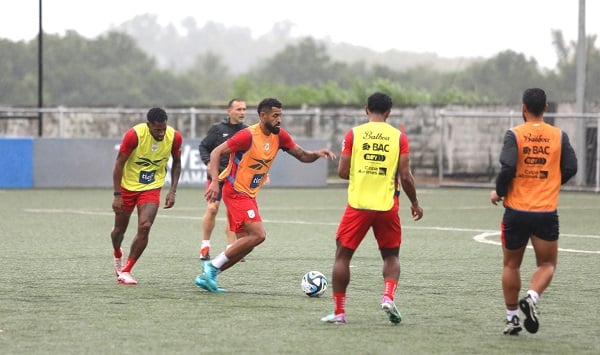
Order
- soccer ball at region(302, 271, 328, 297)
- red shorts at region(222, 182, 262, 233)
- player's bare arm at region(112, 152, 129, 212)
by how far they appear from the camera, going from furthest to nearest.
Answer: player's bare arm at region(112, 152, 129, 212)
red shorts at region(222, 182, 262, 233)
soccer ball at region(302, 271, 328, 297)

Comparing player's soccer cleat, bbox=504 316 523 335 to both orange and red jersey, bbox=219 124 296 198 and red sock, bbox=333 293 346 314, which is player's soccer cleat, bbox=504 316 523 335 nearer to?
red sock, bbox=333 293 346 314

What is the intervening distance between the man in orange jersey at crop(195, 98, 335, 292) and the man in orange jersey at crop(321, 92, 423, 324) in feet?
5.96

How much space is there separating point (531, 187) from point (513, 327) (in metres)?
1.06

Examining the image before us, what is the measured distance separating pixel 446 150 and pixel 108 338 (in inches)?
1128

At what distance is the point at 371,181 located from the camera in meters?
9.69

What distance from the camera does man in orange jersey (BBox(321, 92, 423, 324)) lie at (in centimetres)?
965

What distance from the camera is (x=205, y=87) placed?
441 feet

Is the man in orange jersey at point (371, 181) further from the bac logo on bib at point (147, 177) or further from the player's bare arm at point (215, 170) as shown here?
the bac logo on bib at point (147, 177)

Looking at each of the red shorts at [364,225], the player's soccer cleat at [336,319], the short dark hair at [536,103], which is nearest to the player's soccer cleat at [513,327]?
the red shorts at [364,225]

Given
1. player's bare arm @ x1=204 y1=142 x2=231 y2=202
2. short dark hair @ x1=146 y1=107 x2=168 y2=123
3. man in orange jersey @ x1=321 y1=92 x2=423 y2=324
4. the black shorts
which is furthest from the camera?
short dark hair @ x1=146 y1=107 x2=168 y2=123

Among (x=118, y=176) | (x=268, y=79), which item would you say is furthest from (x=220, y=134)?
(x=268, y=79)

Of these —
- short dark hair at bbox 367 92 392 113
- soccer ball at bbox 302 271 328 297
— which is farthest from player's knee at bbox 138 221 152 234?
short dark hair at bbox 367 92 392 113

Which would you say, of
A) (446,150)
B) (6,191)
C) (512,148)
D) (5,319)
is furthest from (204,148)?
(446,150)

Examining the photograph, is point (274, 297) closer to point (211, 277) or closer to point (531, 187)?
point (211, 277)
